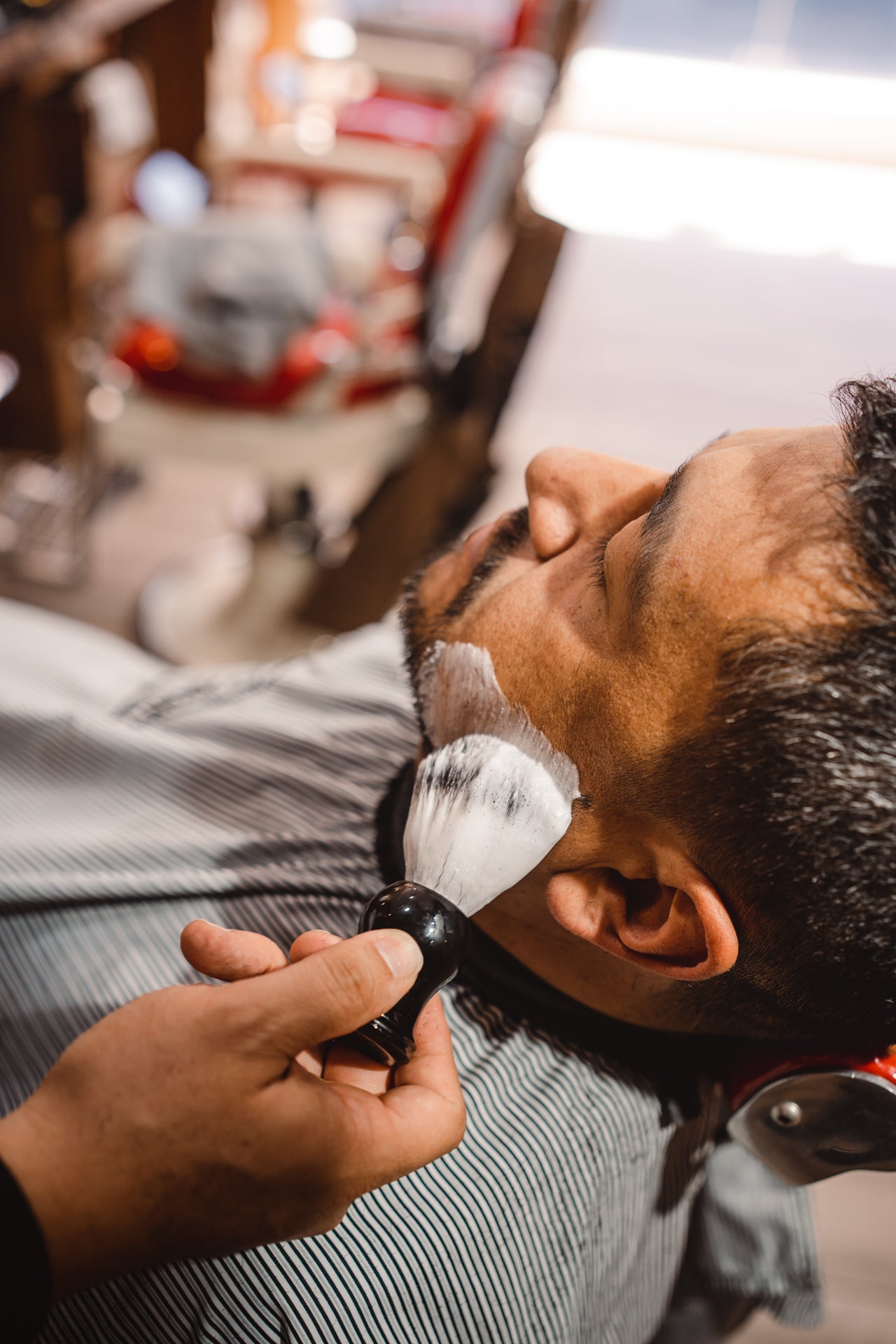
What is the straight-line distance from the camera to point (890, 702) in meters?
0.59

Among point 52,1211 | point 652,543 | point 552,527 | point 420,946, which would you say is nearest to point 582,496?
point 552,527

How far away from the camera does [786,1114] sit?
79 cm

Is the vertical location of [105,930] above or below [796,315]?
below

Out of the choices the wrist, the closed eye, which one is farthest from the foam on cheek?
the wrist

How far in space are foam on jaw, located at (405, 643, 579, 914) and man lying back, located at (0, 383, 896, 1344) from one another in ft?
0.07

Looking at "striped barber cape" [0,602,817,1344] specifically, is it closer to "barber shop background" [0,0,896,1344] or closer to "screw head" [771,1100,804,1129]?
"screw head" [771,1100,804,1129]

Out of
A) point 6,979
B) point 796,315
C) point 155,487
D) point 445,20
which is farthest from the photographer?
point 445,20

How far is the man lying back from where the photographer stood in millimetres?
626

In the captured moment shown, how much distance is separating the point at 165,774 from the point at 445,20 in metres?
5.38

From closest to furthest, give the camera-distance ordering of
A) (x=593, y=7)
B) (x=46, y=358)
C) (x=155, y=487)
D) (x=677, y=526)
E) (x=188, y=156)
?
(x=677, y=526), (x=46, y=358), (x=155, y=487), (x=188, y=156), (x=593, y=7)

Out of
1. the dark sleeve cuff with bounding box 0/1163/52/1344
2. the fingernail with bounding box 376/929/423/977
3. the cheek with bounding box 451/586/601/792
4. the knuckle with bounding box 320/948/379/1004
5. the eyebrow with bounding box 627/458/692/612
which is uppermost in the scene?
the eyebrow with bounding box 627/458/692/612

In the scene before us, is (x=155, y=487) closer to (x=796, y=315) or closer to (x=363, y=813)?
(x=796, y=315)

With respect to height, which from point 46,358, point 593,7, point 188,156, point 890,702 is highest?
point 593,7

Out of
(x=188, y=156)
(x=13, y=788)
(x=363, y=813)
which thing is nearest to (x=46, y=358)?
(x=188, y=156)
